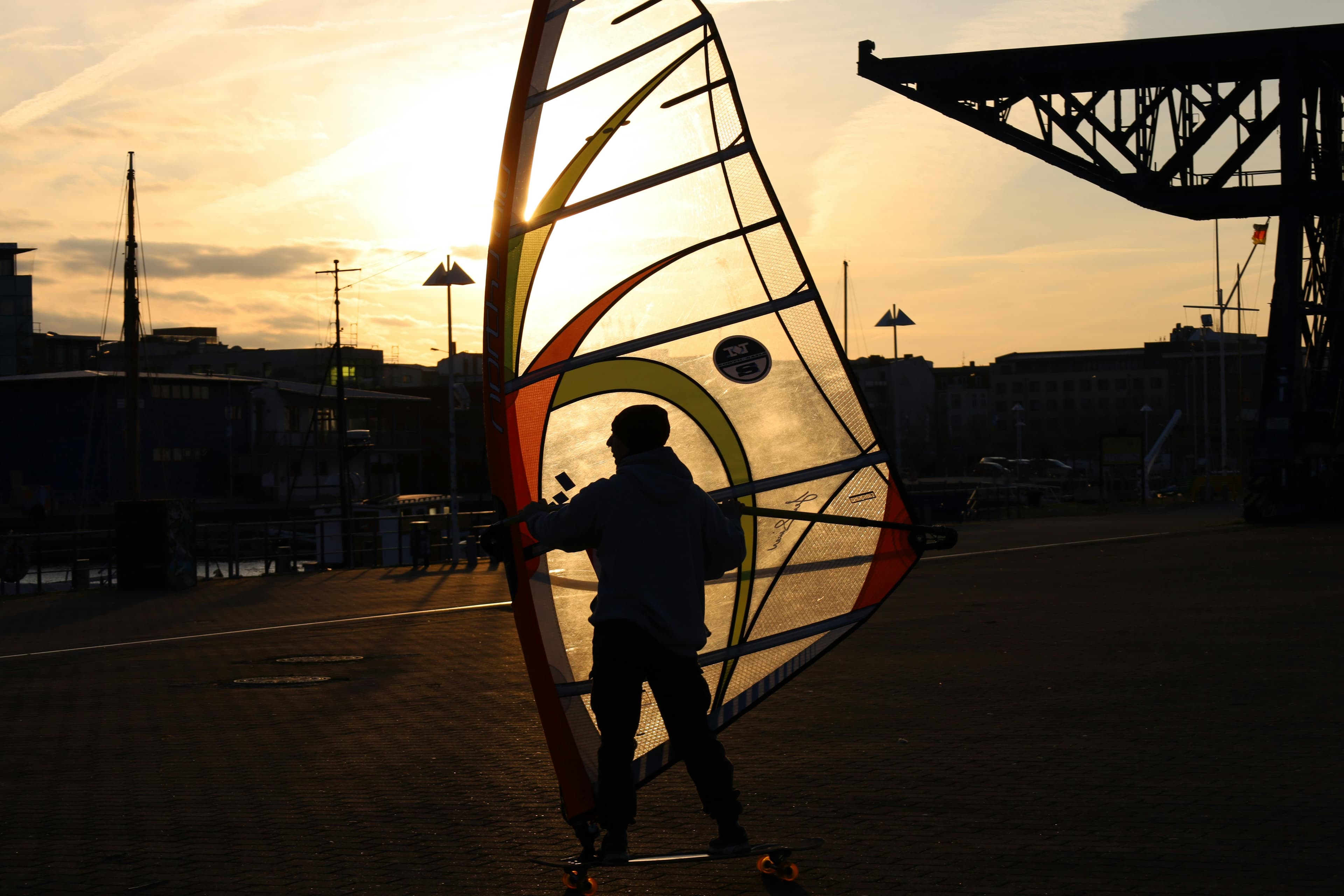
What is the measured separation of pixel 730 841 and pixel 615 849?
43cm

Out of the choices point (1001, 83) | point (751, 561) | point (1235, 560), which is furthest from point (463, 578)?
point (751, 561)

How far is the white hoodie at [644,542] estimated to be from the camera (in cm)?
512

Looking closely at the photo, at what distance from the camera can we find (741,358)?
617 cm

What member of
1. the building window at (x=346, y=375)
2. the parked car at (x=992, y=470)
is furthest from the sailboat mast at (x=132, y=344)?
the building window at (x=346, y=375)

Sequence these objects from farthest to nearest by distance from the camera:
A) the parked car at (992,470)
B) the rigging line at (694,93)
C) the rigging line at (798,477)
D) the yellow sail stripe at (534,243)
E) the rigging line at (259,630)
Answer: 1. the parked car at (992,470)
2. the rigging line at (259,630)
3. the rigging line at (694,93)
4. the rigging line at (798,477)
5. the yellow sail stripe at (534,243)

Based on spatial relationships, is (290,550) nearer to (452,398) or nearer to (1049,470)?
(452,398)

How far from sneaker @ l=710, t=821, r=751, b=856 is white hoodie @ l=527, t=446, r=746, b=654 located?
0.66 meters

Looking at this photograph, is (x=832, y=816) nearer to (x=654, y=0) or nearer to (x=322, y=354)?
(x=654, y=0)

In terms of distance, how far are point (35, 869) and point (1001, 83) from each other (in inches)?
1018

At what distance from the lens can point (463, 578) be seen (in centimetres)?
2481

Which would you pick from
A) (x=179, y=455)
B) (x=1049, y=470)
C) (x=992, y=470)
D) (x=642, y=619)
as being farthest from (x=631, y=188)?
(x=1049, y=470)

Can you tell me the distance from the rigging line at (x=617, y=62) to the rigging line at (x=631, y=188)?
45 centimetres

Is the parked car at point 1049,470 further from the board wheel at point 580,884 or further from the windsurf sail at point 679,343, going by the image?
the board wheel at point 580,884

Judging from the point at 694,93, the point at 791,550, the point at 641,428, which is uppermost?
the point at 694,93
